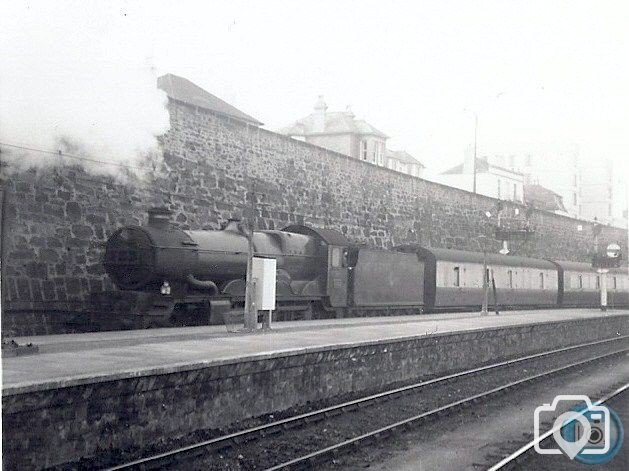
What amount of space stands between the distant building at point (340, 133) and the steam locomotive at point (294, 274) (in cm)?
1701

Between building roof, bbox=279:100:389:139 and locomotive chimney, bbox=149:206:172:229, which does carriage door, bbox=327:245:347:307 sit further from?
building roof, bbox=279:100:389:139

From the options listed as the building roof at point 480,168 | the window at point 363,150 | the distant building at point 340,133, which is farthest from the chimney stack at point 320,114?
the building roof at point 480,168

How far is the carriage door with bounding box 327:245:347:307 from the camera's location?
18.3 metres

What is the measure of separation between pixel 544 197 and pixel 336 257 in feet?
149

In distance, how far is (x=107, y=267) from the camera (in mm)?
14312

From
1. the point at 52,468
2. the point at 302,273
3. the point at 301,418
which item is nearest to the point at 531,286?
the point at 302,273

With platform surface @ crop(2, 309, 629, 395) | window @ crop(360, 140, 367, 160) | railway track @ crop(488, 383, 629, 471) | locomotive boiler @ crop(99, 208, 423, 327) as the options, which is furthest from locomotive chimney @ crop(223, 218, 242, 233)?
window @ crop(360, 140, 367, 160)

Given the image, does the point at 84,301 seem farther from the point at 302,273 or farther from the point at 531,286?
the point at 531,286

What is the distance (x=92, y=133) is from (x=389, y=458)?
33.2 ft

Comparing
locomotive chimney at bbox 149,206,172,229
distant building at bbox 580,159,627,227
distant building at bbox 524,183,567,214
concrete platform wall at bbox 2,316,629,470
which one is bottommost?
concrete platform wall at bbox 2,316,629,470

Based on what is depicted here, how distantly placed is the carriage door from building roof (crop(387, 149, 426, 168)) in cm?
3796

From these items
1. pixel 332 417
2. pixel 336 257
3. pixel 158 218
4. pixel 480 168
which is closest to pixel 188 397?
pixel 332 417

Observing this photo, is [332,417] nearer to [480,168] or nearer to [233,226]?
[233,226]

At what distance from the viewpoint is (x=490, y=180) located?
5462cm
